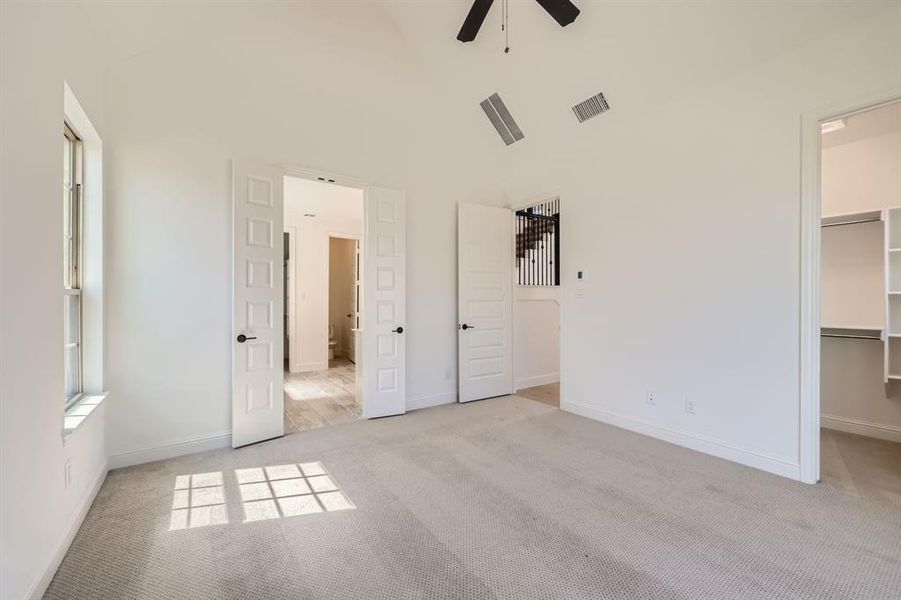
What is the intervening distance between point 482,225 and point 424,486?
315 cm

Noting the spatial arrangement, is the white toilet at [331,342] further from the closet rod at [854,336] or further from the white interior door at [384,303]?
the closet rod at [854,336]

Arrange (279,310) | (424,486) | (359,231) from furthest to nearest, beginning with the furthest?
1. (359,231)
2. (279,310)
3. (424,486)

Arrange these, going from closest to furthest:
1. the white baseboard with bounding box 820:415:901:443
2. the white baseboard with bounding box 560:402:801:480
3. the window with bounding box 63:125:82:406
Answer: the window with bounding box 63:125:82:406 → the white baseboard with bounding box 560:402:801:480 → the white baseboard with bounding box 820:415:901:443

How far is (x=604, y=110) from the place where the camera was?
3654 mm

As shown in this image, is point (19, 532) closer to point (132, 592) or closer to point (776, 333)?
point (132, 592)

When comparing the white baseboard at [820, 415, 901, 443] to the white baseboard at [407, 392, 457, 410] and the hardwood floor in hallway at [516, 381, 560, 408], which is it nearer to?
the hardwood floor in hallway at [516, 381, 560, 408]

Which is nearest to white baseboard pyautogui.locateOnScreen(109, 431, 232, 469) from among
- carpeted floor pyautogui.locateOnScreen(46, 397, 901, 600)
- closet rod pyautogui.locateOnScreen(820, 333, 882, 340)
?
carpeted floor pyautogui.locateOnScreen(46, 397, 901, 600)

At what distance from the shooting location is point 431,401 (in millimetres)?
4469

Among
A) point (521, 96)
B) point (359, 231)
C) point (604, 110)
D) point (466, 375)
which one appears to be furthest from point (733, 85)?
point (359, 231)

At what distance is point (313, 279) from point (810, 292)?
621cm

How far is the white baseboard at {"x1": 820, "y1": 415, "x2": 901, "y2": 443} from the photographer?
3303mm

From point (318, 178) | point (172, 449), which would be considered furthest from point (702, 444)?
point (172, 449)

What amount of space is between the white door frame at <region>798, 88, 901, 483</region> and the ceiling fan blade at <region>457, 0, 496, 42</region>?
2.26 metres

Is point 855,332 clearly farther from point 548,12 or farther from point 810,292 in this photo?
point 548,12
